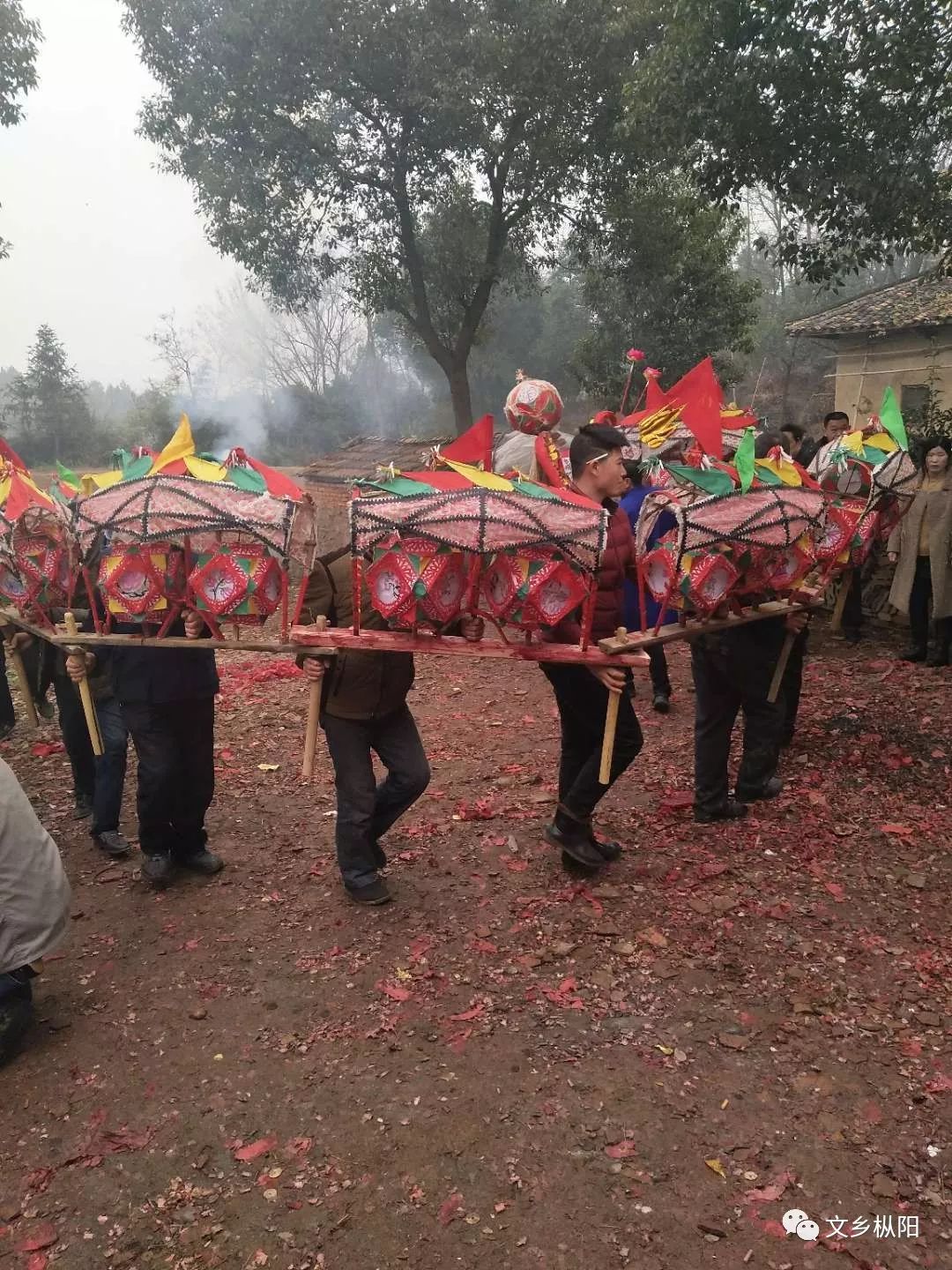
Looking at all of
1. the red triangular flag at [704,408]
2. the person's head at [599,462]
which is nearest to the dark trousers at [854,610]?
the red triangular flag at [704,408]

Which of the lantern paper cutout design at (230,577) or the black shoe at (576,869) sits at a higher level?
the lantern paper cutout design at (230,577)

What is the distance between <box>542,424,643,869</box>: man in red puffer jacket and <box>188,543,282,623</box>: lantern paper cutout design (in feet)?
4.13

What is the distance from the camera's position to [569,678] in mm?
4109

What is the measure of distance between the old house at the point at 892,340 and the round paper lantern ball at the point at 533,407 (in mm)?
13824

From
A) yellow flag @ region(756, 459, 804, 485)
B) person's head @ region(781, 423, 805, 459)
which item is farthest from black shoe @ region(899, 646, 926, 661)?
yellow flag @ region(756, 459, 804, 485)

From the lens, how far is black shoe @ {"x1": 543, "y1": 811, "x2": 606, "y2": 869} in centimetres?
432

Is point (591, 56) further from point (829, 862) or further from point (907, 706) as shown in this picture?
point (829, 862)

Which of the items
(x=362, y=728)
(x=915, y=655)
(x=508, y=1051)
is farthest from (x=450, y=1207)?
(x=915, y=655)

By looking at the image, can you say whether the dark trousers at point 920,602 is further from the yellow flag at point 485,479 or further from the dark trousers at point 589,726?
the yellow flag at point 485,479

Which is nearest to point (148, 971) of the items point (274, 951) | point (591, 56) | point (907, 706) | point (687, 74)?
point (274, 951)

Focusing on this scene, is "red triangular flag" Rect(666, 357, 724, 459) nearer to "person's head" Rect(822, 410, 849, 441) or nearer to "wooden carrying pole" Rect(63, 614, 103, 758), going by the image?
"wooden carrying pole" Rect(63, 614, 103, 758)

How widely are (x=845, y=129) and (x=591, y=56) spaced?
6.60 metres

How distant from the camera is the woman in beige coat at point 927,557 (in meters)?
7.53

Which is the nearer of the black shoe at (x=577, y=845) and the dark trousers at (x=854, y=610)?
the black shoe at (x=577, y=845)
